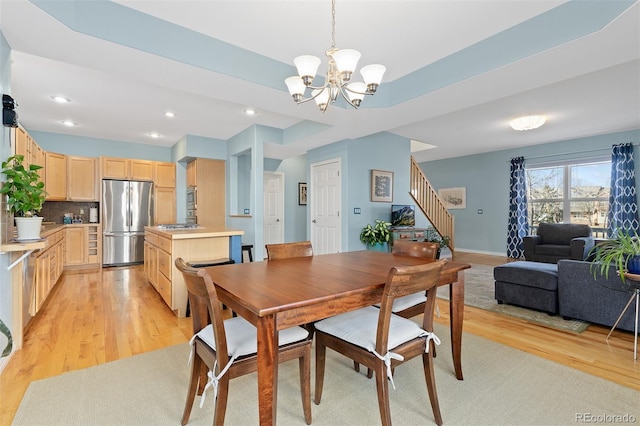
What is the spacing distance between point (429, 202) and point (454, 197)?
6.83ft

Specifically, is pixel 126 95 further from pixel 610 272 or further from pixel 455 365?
pixel 610 272

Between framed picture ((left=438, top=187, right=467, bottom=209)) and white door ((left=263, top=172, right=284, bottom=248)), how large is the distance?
4.56 metres

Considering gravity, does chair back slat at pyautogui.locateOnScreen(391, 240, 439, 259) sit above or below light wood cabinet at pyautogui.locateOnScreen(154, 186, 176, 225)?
below

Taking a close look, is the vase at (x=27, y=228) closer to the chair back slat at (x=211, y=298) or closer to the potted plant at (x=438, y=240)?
the chair back slat at (x=211, y=298)

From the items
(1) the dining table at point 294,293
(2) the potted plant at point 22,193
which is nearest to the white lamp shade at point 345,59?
(1) the dining table at point 294,293

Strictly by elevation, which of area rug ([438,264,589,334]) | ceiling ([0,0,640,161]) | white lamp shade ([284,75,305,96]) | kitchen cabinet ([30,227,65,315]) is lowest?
area rug ([438,264,589,334])

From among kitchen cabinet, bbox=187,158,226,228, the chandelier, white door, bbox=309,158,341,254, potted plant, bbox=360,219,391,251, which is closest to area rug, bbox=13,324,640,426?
the chandelier

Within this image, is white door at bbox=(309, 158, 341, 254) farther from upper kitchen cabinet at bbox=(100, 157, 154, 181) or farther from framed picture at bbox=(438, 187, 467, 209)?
framed picture at bbox=(438, 187, 467, 209)

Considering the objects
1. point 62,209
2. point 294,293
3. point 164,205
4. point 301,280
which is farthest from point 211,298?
point 62,209

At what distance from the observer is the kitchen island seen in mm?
3160

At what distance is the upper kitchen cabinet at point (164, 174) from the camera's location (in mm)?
6254

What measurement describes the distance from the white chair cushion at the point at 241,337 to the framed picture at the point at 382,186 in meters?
4.00

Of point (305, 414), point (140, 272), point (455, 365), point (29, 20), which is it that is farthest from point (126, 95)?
point (455, 365)

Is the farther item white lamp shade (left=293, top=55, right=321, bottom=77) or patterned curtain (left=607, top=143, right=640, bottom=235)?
patterned curtain (left=607, top=143, right=640, bottom=235)
